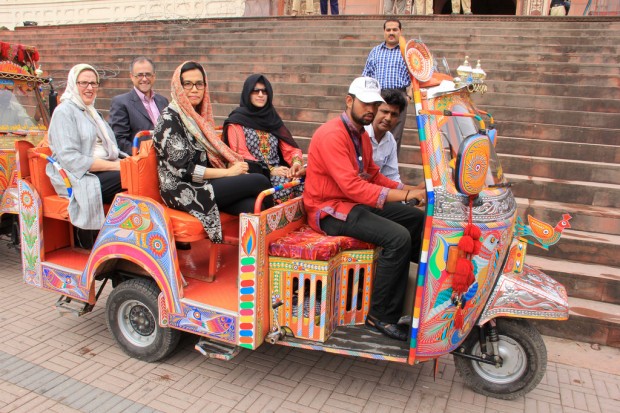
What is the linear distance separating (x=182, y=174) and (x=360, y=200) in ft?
4.27

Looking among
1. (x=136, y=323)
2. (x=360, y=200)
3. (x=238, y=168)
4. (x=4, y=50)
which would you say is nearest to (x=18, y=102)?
(x=4, y=50)

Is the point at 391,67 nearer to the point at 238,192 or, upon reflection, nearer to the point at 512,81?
the point at 238,192

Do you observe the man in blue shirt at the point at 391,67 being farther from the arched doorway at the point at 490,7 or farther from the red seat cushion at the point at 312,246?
the arched doorway at the point at 490,7

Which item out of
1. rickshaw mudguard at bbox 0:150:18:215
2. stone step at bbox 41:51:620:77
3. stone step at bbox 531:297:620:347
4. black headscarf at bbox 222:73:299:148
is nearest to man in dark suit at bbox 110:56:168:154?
rickshaw mudguard at bbox 0:150:18:215

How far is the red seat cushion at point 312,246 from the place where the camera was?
3051mm

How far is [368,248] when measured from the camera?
333cm

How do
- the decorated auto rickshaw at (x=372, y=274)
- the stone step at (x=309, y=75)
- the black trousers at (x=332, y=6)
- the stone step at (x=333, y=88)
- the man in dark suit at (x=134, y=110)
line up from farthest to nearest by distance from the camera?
the black trousers at (x=332, y=6) < the stone step at (x=309, y=75) < the stone step at (x=333, y=88) < the man in dark suit at (x=134, y=110) < the decorated auto rickshaw at (x=372, y=274)

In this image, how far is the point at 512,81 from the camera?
334 inches

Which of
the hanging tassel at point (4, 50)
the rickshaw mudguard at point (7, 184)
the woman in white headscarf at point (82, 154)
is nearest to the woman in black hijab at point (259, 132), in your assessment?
the woman in white headscarf at point (82, 154)

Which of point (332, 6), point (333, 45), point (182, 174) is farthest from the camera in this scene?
point (332, 6)

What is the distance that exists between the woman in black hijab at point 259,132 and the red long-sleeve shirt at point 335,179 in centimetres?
49

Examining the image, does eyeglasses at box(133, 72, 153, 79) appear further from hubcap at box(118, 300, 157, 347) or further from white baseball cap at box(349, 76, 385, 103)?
white baseball cap at box(349, 76, 385, 103)

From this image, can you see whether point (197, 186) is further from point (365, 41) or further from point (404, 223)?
point (365, 41)

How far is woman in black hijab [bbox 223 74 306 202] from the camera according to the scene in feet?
13.2
